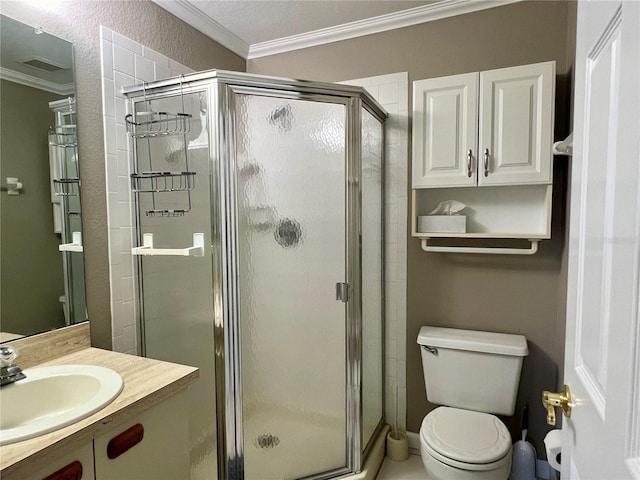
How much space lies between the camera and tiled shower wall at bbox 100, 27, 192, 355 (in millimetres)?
1621

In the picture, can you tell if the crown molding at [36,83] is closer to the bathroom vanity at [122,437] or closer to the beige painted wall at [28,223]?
the beige painted wall at [28,223]

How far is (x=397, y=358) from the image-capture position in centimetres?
224

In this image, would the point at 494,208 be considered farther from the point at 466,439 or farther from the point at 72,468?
the point at 72,468

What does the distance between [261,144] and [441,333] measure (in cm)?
134

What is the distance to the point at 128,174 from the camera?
171cm

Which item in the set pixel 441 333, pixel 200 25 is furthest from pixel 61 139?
pixel 441 333

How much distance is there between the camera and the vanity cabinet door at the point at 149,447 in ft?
3.33

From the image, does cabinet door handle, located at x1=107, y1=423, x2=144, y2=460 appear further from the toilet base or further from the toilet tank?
the toilet tank

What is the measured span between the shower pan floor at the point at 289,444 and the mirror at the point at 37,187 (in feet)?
2.89

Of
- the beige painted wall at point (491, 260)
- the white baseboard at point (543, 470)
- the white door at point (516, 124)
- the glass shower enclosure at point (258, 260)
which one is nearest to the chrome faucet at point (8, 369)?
the glass shower enclosure at point (258, 260)

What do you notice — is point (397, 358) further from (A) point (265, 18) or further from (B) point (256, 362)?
(A) point (265, 18)

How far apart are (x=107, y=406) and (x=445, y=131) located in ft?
5.88

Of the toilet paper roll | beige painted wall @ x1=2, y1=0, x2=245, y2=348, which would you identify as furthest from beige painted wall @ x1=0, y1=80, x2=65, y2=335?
the toilet paper roll

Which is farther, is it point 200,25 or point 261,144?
point 200,25
